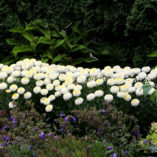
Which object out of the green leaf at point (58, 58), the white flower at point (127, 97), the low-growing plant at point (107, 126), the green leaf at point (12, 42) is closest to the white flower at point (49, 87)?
the low-growing plant at point (107, 126)

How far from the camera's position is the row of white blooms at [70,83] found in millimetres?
3833

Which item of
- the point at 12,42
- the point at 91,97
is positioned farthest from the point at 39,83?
the point at 12,42

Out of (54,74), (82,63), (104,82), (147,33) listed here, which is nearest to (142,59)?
(147,33)

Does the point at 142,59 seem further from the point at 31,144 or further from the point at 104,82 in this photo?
the point at 31,144

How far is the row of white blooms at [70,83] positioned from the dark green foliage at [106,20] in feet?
4.20

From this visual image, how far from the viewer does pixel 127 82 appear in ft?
13.2

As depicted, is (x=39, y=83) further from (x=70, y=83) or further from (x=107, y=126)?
(x=107, y=126)

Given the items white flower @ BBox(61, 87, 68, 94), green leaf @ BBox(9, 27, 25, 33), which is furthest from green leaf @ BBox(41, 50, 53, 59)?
white flower @ BBox(61, 87, 68, 94)

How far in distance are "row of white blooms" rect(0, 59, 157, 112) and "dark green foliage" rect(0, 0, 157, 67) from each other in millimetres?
1281

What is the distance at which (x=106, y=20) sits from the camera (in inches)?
237

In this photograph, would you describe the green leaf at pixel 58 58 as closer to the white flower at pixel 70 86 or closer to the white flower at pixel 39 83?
the white flower at pixel 39 83

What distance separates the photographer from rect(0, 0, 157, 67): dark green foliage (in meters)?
5.53

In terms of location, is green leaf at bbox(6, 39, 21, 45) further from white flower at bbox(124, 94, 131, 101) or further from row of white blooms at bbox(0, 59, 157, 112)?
white flower at bbox(124, 94, 131, 101)

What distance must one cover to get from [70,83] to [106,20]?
231cm
